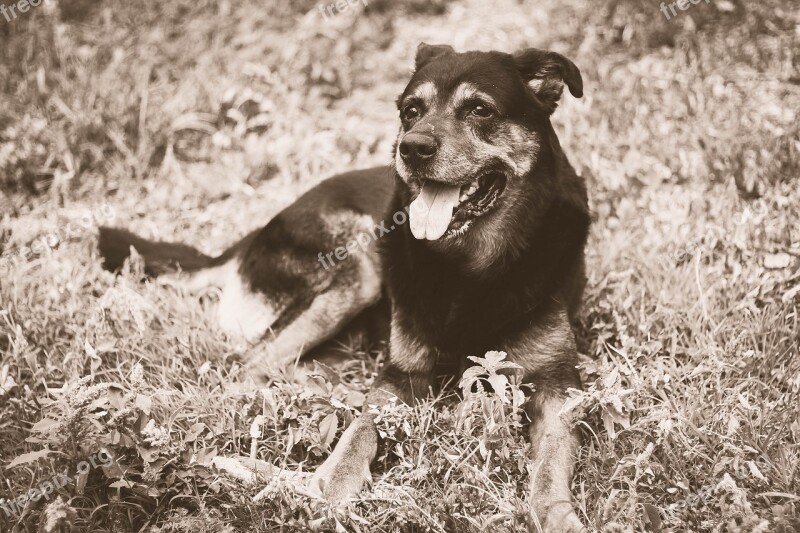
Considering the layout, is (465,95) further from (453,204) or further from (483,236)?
(483,236)

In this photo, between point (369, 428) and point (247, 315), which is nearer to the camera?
point (369, 428)

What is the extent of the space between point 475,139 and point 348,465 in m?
1.59

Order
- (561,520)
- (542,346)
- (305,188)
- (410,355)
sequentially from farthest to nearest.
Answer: (305,188)
(410,355)
(542,346)
(561,520)

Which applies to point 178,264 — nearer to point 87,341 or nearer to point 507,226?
point 87,341

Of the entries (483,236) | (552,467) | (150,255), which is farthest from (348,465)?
(150,255)

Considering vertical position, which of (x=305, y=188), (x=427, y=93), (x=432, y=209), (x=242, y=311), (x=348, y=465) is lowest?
(x=348, y=465)

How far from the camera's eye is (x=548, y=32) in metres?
6.24

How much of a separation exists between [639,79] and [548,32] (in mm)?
1210

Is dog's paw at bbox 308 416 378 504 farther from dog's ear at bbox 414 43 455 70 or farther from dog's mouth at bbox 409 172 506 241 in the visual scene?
dog's ear at bbox 414 43 455 70

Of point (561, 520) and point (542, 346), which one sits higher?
point (542, 346)

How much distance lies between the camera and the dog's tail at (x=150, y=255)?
4062mm

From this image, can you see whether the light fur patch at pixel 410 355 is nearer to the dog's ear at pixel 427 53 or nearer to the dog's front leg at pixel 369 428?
the dog's front leg at pixel 369 428

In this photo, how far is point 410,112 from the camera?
3387 mm

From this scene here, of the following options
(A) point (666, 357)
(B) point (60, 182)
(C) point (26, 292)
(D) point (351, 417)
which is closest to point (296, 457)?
(D) point (351, 417)
